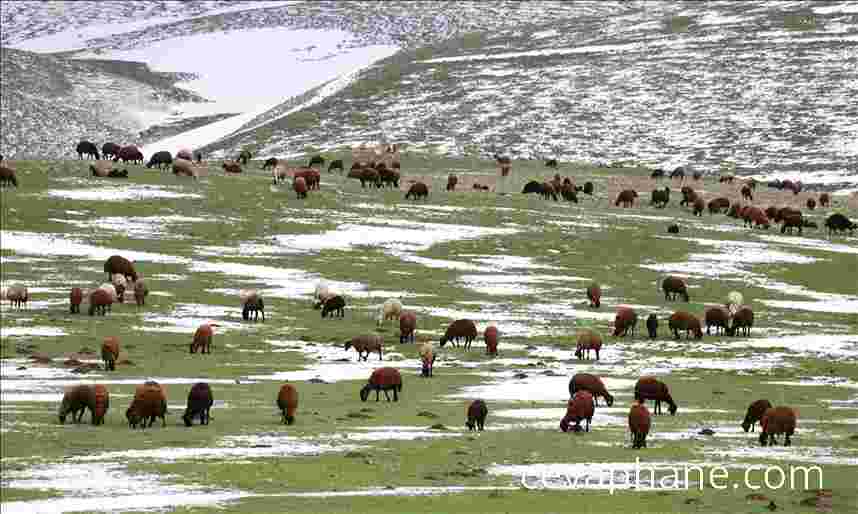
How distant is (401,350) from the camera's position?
123ft

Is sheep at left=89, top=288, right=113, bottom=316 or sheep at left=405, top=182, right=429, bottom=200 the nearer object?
sheep at left=89, top=288, right=113, bottom=316

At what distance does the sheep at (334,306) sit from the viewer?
139 ft

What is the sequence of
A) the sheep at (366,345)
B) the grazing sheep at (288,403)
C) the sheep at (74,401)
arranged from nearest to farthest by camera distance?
1. the sheep at (74,401)
2. the grazing sheep at (288,403)
3. the sheep at (366,345)

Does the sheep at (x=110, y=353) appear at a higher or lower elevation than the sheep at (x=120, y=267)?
lower

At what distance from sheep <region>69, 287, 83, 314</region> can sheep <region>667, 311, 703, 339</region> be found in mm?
15549

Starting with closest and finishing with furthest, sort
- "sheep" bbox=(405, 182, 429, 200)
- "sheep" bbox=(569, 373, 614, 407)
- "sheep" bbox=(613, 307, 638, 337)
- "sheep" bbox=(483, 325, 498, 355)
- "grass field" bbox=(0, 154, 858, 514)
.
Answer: "grass field" bbox=(0, 154, 858, 514), "sheep" bbox=(569, 373, 614, 407), "sheep" bbox=(483, 325, 498, 355), "sheep" bbox=(613, 307, 638, 337), "sheep" bbox=(405, 182, 429, 200)

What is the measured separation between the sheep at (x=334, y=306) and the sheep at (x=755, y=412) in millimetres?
17817

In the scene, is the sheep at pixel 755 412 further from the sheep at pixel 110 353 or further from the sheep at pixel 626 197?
the sheep at pixel 626 197

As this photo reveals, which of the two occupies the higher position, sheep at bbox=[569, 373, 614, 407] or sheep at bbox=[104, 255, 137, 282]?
sheep at bbox=[104, 255, 137, 282]

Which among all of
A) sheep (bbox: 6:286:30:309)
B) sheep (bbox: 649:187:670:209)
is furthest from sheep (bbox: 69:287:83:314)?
sheep (bbox: 649:187:670:209)

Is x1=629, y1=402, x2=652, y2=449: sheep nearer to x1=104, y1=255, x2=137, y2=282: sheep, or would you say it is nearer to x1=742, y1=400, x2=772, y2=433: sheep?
x1=742, y1=400, x2=772, y2=433: sheep

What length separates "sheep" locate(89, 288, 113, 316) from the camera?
40.5 meters

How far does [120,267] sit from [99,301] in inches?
234

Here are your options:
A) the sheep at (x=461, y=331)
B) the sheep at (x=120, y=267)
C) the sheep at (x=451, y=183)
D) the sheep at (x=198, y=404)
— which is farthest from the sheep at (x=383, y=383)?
the sheep at (x=451, y=183)
